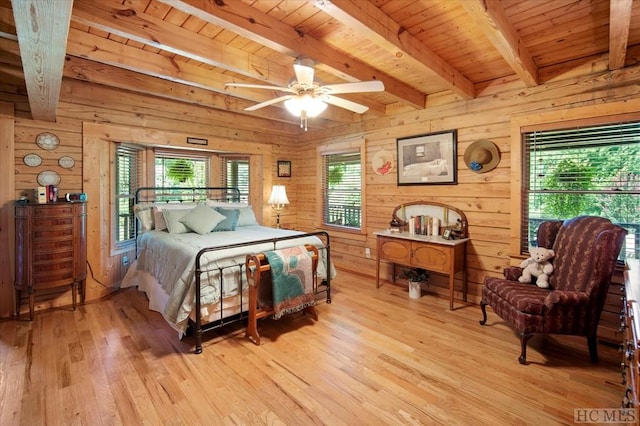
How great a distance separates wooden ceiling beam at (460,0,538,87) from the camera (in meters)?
1.78

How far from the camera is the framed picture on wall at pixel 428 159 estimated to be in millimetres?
3719

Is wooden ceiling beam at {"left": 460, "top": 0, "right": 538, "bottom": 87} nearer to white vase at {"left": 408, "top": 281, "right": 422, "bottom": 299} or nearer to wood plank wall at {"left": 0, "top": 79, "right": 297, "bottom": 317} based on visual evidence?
white vase at {"left": 408, "top": 281, "right": 422, "bottom": 299}

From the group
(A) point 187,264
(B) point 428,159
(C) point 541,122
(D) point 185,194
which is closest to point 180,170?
(D) point 185,194

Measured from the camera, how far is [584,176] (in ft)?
9.25

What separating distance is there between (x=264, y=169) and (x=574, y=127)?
4142mm

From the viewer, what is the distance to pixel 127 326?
2.99 metres

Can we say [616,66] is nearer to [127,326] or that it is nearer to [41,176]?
[127,326]

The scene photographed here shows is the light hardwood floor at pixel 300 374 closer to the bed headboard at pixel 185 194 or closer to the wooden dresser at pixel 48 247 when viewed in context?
the wooden dresser at pixel 48 247

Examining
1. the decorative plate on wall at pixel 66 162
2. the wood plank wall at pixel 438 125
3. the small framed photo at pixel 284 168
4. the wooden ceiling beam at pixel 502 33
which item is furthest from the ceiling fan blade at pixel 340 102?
the decorative plate on wall at pixel 66 162

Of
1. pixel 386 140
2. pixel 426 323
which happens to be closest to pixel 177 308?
pixel 426 323

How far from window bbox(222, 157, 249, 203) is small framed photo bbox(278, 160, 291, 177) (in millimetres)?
609

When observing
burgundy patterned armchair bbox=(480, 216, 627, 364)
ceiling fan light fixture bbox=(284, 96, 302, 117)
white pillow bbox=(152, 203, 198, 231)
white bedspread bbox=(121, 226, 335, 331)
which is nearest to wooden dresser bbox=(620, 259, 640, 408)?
burgundy patterned armchair bbox=(480, 216, 627, 364)

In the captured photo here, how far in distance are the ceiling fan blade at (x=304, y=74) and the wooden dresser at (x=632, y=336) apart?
7.31 ft

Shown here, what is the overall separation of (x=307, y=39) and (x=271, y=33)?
37 cm
